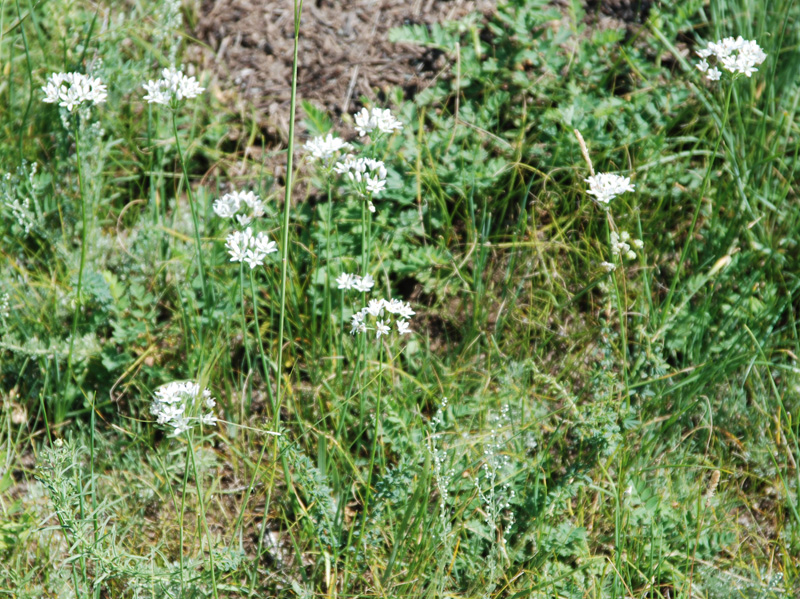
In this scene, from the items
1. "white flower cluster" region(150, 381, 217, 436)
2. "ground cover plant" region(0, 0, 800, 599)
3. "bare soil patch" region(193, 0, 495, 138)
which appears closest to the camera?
"white flower cluster" region(150, 381, 217, 436)

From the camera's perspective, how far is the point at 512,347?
271 centimetres

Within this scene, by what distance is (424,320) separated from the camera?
2.89 metres

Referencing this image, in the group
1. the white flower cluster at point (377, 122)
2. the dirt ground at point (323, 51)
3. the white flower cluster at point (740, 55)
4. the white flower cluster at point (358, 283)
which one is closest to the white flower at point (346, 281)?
the white flower cluster at point (358, 283)

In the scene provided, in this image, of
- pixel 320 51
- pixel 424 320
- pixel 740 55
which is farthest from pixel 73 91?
pixel 740 55

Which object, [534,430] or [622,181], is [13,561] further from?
[622,181]

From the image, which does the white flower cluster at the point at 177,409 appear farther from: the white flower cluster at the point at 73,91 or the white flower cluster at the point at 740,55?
the white flower cluster at the point at 740,55

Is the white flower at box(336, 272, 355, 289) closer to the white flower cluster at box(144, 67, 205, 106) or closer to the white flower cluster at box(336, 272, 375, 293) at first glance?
the white flower cluster at box(336, 272, 375, 293)

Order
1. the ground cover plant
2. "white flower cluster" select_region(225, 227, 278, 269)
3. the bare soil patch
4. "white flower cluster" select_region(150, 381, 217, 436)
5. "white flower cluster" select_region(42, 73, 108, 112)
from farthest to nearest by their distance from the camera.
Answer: the bare soil patch → the ground cover plant → "white flower cluster" select_region(42, 73, 108, 112) → "white flower cluster" select_region(225, 227, 278, 269) → "white flower cluster" select_region(150, 381, 217, 436)

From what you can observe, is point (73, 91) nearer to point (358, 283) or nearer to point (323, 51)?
point (358, 283)

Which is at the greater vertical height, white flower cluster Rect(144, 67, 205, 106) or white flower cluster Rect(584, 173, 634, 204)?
white flower cluster Rect(144, 67, 205, 106)

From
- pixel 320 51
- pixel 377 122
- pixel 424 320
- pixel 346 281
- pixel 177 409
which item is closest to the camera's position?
pixel 177 409

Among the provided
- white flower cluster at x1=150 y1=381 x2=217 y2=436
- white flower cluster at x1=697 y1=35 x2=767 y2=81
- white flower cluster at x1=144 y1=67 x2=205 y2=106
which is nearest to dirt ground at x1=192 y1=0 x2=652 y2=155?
white flower cluster at x1=144 y1=67 x2=205 y2=106

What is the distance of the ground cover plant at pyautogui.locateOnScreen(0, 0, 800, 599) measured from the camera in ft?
7.13

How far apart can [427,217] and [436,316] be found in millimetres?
433
